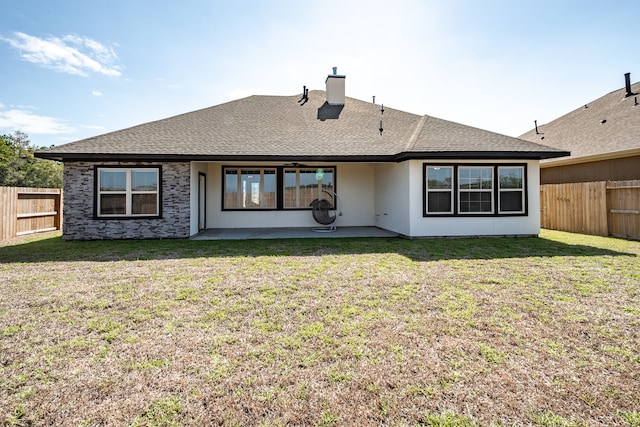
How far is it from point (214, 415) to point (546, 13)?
1155 cm

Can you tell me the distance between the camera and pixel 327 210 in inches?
448

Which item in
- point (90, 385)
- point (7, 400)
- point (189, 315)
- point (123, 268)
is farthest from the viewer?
point (123, 268)

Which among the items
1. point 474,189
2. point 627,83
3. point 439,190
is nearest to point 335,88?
point 439,190

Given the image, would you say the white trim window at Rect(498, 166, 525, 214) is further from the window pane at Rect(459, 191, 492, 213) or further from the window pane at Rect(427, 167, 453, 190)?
the window pane at Rect(427, 167, 453, 190)

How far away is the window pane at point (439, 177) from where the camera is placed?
916cm

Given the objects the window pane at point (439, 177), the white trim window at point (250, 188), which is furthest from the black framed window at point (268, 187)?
the window pane at point (439, 177)

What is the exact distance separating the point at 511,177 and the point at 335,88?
7.62m

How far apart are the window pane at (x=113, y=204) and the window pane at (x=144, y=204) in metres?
0.25

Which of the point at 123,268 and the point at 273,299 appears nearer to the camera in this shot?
the point at 273,299

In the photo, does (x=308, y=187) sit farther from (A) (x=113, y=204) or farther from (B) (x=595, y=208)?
(B) (x=595, y=208)

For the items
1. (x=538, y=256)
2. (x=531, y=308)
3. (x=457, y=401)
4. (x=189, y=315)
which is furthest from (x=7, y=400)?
(x=538, y=256)

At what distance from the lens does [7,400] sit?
6.72 ft

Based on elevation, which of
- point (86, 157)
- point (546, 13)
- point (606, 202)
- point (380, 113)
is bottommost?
point (606, 202)

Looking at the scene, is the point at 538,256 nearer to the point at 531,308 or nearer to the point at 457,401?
the point at 531,308
